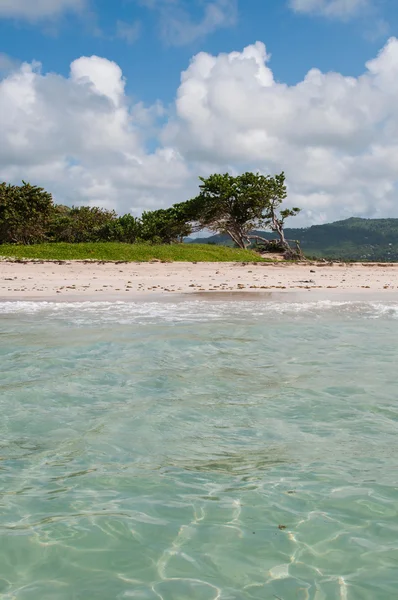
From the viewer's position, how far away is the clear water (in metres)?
3.39

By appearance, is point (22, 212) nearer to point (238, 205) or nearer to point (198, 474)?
point (238, 205)

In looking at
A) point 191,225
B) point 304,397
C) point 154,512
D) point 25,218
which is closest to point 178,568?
point 154,512

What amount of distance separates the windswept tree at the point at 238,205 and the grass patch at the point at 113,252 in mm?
13413

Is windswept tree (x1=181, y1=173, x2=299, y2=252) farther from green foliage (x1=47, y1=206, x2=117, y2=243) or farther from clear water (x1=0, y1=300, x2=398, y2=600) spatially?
clear water (x1=0, y1=300, x2=398, y2=600)

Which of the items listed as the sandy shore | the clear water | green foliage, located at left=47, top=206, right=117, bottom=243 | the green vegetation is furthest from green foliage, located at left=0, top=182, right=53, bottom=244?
the clear water

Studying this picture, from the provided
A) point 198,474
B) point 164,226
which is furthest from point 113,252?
point 198,474

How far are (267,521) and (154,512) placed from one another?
84cm

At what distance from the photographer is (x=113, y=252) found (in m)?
35.9

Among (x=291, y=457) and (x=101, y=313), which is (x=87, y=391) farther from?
(x=101, y=313)

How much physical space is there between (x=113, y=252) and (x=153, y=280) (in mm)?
11196

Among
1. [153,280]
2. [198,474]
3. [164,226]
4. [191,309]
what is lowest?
[198,474]

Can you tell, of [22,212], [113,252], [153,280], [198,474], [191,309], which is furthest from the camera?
[22,212]

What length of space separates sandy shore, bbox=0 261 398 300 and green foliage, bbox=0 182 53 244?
64.5 ft

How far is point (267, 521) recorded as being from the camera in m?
3.98
